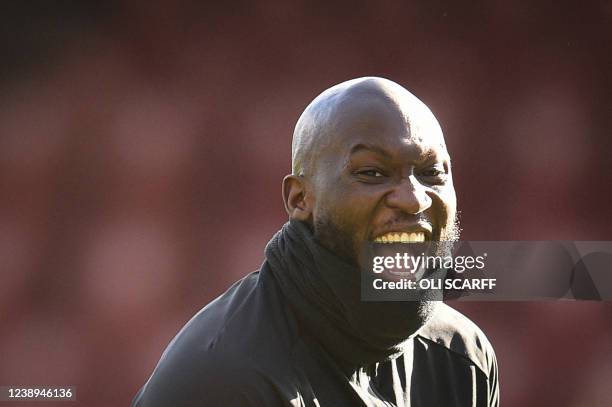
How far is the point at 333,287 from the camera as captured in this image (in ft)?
4.95

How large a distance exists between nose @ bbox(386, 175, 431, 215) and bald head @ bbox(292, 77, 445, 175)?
0.26 ft

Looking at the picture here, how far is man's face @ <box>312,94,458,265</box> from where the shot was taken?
1476mm

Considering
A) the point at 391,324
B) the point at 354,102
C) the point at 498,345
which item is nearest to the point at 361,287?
the point at 391,324

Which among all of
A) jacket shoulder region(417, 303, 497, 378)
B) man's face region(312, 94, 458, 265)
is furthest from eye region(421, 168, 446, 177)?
jacket shoulder region(417, 303, 497, 378)

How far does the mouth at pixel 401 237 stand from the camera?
1478mm

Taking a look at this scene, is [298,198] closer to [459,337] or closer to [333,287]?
[333,287]

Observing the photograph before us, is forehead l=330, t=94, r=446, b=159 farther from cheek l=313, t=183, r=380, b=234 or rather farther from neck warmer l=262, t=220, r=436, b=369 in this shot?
neck warmer l=262, t=220, r=436, b=369

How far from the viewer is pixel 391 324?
1.51 m

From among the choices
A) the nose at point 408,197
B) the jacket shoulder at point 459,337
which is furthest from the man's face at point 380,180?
the jacket shoulder at point 459,337

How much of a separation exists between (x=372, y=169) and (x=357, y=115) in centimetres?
9

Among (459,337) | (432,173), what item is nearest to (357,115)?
(432,173)

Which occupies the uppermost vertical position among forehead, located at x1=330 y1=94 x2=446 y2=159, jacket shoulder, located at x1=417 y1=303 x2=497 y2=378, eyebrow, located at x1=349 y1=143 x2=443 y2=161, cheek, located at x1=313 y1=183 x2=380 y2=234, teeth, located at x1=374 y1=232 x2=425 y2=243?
forehead, located at x1=330 y1=94 x2=446 y2=159

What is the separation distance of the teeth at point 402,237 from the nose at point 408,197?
36mm

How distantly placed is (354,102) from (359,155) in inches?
3.7
